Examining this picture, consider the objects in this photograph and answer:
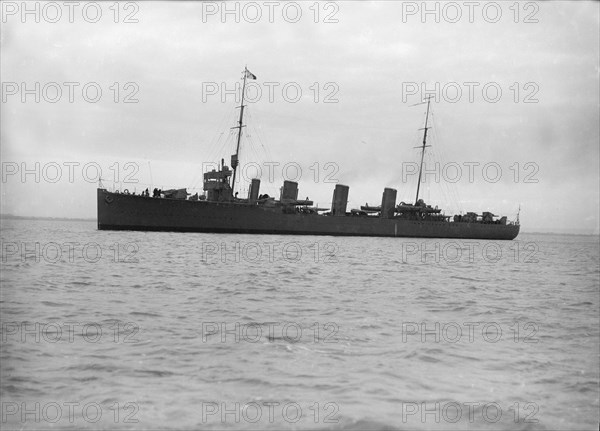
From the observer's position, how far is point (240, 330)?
743cm

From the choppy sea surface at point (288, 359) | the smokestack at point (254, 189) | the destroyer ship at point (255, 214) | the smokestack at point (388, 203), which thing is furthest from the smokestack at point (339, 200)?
the choppy sea surface at point (288, 359)

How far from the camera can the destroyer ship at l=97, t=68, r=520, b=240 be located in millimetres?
41562

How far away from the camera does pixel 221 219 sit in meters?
43.2

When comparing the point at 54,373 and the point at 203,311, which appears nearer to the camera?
the point at 54,373

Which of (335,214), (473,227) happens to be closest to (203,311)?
(335,214)

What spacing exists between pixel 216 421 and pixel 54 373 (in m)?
2.07

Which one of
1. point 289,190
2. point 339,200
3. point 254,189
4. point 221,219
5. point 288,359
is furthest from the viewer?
point 339,200

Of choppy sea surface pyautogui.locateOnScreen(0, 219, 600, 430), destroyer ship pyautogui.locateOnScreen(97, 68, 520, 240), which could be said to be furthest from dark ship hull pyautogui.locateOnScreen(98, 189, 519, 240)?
choppy sea surface pyautogui.locateOnScreen(0, 219, 600, 430)

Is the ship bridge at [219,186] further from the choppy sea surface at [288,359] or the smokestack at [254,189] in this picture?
the choppy sea surface at [288,359]

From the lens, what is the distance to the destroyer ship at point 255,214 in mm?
41562

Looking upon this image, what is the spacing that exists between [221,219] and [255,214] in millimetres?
3241

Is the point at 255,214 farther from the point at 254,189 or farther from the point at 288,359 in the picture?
the point at 288,359

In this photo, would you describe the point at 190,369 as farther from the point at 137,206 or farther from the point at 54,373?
the point at 137,206

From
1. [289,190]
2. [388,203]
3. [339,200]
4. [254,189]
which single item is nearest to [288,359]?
[254,189]
